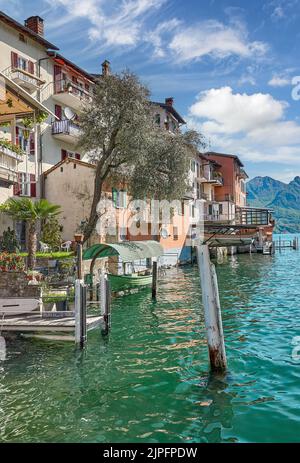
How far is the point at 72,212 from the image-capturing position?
3112 centimetres

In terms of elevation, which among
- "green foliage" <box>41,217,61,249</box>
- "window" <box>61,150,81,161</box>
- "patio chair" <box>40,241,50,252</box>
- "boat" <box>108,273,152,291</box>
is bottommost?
"boat" <box>108,273,152,291</box>

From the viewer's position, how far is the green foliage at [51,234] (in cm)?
2816

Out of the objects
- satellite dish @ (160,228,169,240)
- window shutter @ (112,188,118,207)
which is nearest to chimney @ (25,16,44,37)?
window shutter @ (112,188,118,207)

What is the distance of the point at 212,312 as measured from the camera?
398 inches

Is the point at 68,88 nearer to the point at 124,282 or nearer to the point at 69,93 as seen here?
the point at 69,93

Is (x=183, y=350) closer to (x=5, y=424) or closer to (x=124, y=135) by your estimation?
(x=5, y=424)

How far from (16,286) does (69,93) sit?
908 inches

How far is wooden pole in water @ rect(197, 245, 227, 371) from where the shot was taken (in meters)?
10.1

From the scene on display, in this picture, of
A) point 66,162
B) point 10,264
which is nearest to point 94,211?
point 66,162

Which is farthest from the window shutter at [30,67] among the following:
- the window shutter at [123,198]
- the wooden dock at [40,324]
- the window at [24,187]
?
the wooden dock at [40,324]

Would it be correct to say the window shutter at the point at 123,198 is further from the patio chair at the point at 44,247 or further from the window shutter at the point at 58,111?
the window shutter at the point at 58,111

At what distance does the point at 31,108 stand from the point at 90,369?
13104 millimetres

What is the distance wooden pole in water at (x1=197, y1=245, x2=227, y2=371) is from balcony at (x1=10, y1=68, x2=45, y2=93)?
2434 cm

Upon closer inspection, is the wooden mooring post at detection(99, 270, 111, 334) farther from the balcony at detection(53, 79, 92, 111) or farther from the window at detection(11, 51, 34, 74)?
the balcony at detection(53, 79, 92, 111)
